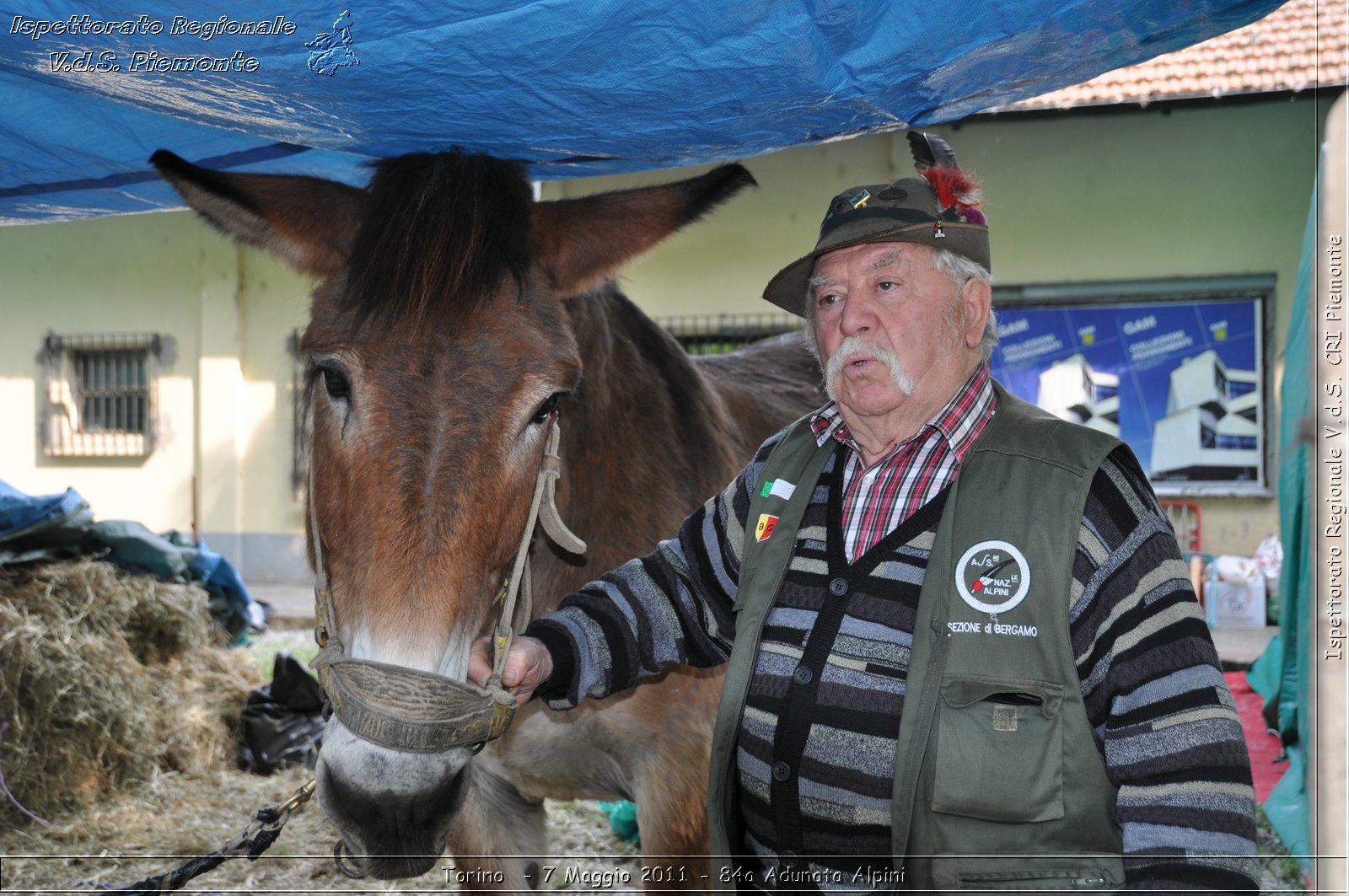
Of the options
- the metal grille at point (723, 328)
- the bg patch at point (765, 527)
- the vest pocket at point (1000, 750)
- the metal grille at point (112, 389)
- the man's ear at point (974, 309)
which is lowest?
the vest pocket at point (1000, 750)

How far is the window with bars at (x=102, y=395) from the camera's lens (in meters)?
13.8

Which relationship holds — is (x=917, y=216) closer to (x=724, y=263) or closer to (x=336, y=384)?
(x=336, y=384)

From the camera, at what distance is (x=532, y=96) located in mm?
2035

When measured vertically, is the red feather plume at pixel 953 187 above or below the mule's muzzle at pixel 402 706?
above

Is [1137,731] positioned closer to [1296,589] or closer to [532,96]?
[532,96]

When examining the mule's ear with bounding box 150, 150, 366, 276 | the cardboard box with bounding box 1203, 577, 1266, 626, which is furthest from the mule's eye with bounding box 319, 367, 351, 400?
the cardboard box with bounding box 1203, 577, 1266, 626

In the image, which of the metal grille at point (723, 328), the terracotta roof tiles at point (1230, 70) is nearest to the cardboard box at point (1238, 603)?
the terracotta roof tiles at point (1230, 70)

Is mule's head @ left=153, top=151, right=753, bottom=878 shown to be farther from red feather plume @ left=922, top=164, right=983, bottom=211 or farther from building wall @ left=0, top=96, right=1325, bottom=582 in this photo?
building wall @ left=0, top=96, right=1325, bottom=582

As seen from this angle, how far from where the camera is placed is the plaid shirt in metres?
1.87

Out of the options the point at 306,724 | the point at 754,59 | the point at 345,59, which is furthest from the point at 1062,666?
the point at 306,724

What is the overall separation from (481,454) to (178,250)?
1436 cm

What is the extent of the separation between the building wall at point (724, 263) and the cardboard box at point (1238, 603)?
1.48m

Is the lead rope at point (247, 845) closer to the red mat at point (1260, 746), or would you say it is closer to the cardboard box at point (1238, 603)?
the red mat at point (1260, 746)

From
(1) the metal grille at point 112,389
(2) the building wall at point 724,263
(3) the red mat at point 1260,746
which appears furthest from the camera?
(1) the metal grille at point 112,389
